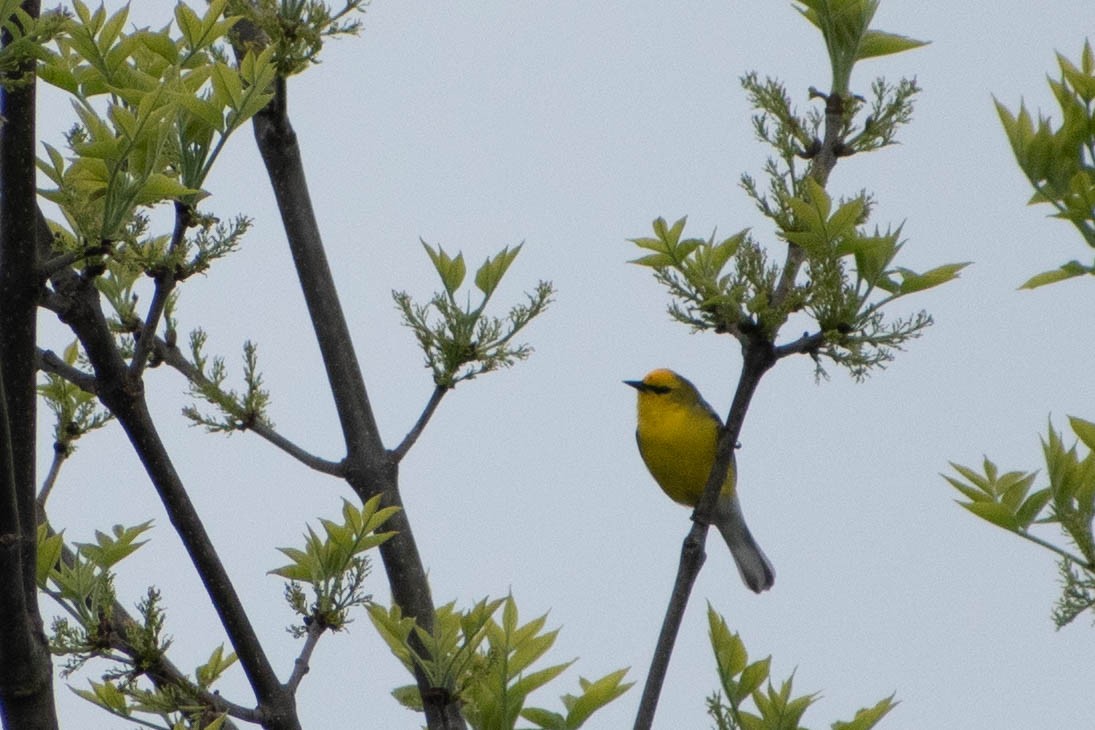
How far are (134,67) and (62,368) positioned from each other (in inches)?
19.8

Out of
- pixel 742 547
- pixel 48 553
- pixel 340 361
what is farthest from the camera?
pixel 742 547

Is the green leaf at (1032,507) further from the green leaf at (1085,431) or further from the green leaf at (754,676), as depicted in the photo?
the green leaf at (754,676)

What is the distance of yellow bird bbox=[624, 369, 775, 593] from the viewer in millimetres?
6113

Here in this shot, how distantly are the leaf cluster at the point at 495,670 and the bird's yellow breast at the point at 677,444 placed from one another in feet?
13.2

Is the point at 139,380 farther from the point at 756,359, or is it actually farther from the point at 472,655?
the point at 756,359

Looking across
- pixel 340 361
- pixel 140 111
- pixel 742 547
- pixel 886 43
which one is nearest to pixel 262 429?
pixel 340 361

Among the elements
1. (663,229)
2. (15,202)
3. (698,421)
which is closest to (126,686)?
(15,202)

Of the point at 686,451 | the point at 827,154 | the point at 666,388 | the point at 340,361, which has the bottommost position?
the point at 827,154

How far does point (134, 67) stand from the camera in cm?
207

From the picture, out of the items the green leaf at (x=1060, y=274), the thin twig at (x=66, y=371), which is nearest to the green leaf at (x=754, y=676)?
the green leaf at (x=1060, y=274)

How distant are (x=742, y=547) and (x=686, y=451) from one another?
889 millimetres

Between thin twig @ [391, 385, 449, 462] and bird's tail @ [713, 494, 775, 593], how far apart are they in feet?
14.0

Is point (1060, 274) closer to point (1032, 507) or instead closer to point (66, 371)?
point (1032, 507)

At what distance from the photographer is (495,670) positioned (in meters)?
2.00
